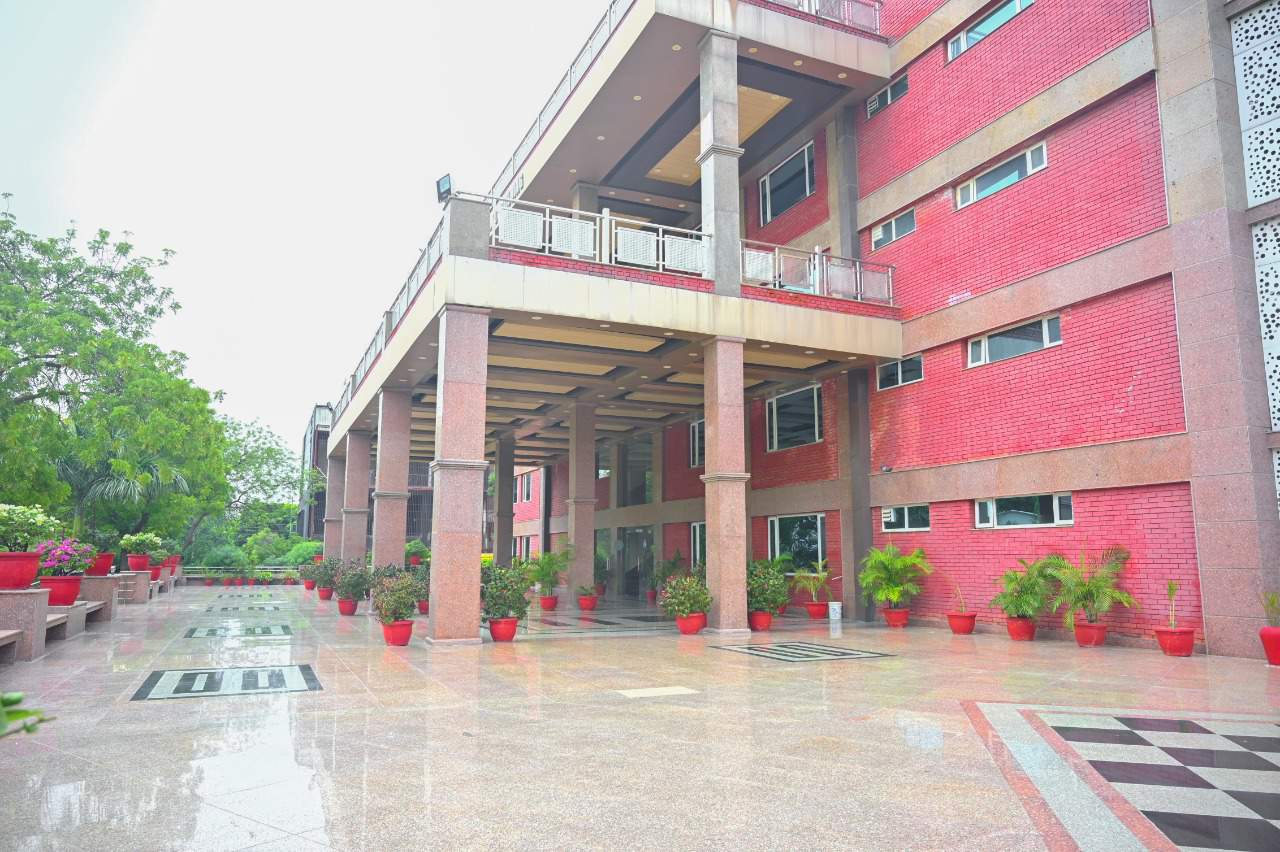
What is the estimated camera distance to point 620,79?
18.7 m

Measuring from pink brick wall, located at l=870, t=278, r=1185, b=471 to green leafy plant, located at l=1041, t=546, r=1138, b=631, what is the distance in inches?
80.7

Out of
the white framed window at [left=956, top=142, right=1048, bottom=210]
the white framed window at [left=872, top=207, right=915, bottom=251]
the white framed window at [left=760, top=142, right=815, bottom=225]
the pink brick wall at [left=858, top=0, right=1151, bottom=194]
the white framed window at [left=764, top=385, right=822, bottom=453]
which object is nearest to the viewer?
the pink brick wall at [left=858, top=0, right=1151, bottom=194]

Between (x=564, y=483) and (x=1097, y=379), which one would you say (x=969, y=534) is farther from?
(x=564, y=483)

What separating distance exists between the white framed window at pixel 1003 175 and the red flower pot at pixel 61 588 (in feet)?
60.0

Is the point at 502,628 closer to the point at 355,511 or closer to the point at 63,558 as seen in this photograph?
the point at 63,558

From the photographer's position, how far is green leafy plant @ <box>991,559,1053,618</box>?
585 inches

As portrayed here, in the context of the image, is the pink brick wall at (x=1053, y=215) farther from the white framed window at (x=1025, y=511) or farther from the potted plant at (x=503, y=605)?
the potted plant at (x=503, y=605)

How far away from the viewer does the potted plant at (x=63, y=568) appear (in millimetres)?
14586

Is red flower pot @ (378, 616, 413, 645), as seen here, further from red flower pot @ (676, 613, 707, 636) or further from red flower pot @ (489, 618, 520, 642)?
red flower pot @ (676, 613, 707, 636)

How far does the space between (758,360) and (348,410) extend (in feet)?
47.8

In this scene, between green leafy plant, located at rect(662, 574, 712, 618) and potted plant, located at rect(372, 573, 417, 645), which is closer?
potted plant, located at rect(372, 573, 417, 645)

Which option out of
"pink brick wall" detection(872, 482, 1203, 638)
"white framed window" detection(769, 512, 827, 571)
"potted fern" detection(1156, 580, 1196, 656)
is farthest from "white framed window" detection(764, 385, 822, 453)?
"potted fern" detection(1156, 580, 1196, 656)

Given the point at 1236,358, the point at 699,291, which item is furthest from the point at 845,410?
the point at 1236,358

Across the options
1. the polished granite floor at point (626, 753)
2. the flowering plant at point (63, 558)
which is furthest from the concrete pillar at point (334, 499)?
the polished granite floor at point (626, 753)
